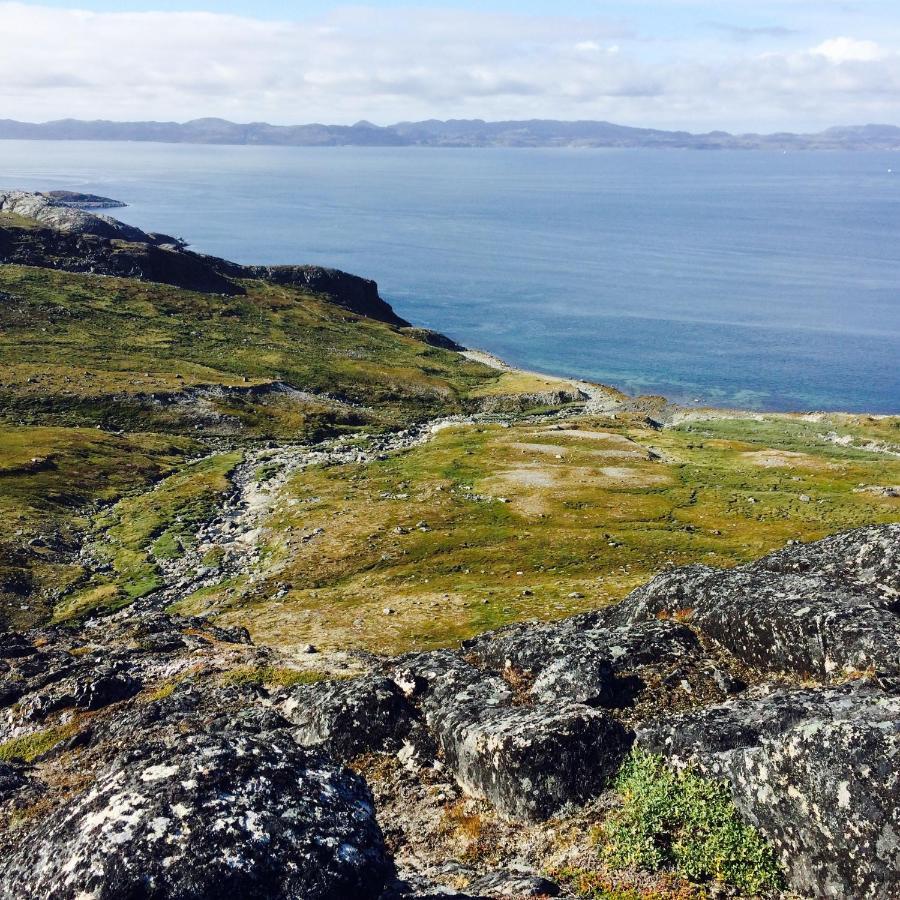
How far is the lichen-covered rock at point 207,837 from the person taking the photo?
10336mm

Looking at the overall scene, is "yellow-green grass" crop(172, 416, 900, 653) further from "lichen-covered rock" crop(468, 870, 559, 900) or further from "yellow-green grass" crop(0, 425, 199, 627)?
"lichen-covered rock" crop(468, 870, 559, 900)

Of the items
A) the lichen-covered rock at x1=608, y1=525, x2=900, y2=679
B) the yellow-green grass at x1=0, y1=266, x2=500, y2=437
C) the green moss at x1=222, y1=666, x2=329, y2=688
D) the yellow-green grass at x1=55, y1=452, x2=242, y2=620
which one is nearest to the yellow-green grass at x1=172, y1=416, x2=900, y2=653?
the yellow-green grass at x1=55, y1=452, x2=242, y2=620

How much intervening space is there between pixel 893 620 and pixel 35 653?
31441 mm

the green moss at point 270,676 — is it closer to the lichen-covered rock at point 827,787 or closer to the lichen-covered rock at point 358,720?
the lichen-covered rock at point 358,720

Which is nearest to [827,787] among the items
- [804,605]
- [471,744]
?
[471,744]

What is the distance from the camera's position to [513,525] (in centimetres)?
6425

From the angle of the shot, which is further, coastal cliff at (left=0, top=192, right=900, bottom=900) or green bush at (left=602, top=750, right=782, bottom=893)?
green bush at (left=602, top=750, right=782, bottom=893)

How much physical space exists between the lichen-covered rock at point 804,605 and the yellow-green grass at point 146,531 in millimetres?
40989

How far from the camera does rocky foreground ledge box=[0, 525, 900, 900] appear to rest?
10961mm

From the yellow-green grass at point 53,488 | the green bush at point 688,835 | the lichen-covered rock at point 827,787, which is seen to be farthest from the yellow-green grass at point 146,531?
the lichen-covered rock at point 827,787

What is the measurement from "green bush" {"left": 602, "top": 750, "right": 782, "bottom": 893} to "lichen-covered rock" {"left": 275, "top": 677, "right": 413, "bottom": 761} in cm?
622

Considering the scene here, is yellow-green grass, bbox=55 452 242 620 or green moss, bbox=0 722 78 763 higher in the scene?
green moss, bbox=0 722 78 763

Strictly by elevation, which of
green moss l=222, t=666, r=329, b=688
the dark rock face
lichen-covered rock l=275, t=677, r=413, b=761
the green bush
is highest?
the dark rock face

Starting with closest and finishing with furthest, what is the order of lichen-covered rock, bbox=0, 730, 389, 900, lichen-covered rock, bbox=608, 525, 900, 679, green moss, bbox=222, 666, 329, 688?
lichen-covered rock, bbox=0, 730, 389, 900 → lichen-covered rock, bbox=608, 525, 900, 679 → green moss, bbox=222, 666, 329, 688
